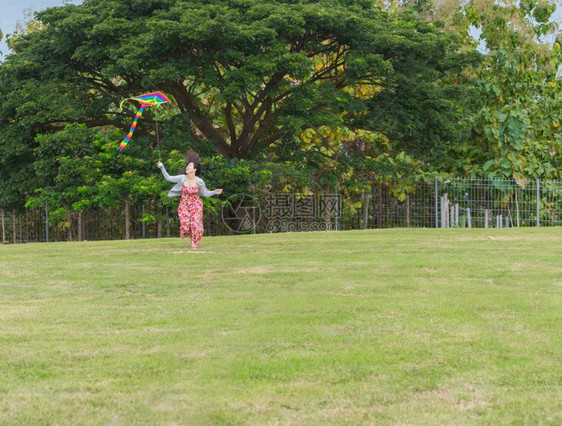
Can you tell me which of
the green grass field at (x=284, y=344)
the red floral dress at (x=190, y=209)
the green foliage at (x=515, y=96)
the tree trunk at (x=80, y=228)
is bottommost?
the green grass field at (x=284, y=344)

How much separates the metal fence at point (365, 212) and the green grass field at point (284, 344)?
49.8ft

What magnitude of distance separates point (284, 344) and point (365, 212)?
22799 mm

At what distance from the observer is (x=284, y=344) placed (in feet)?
19.5

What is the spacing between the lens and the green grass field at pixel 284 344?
14.3ft

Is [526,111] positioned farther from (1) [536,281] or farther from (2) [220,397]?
(2) [220,397]

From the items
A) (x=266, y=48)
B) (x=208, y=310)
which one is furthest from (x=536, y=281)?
(x=266, y=48)

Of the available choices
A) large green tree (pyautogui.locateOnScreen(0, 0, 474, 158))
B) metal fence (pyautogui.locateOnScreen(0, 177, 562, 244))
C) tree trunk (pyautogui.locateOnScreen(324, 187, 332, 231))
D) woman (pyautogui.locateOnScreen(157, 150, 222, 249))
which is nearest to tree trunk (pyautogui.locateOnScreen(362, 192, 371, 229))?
metal fence (pyautogui.locateOnScreen(0, 177, 562, 244))

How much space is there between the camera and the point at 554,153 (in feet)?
97.3

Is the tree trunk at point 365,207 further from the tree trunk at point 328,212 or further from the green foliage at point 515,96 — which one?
the green foliage at point 515,96

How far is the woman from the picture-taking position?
14.6 meters

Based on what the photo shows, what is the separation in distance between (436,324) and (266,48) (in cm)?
1527

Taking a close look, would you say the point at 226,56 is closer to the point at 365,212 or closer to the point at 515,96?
the point at 365,212

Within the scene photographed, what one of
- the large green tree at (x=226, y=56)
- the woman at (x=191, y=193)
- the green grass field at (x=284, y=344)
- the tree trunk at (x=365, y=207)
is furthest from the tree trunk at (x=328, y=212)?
the green grass field at (x=284, y=344)

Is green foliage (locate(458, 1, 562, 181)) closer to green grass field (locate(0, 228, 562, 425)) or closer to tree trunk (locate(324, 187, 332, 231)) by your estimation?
tree trunk (locate(324, 187, 332, 231))
